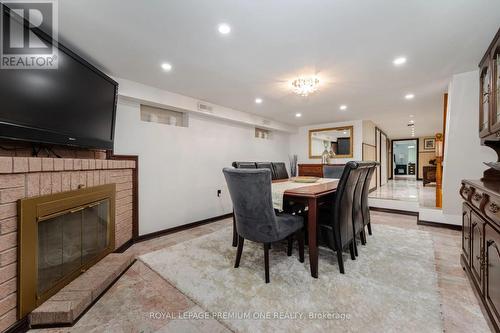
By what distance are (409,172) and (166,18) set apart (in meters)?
14.4

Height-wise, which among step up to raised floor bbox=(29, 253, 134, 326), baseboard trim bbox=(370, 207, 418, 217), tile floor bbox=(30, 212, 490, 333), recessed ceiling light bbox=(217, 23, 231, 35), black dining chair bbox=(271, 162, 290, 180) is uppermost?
recessed ceiling light bbox=(217, 23, 231, 35)

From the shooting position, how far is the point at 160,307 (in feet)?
5.02

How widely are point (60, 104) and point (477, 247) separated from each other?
139 inches

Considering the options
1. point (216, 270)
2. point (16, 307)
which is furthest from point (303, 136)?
point (16, 307)

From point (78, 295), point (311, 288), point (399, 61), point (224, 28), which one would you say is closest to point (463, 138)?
point (399, 61)

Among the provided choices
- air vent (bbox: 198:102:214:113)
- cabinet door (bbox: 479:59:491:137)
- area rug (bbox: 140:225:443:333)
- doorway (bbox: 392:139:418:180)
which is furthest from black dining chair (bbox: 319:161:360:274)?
doorway (bbox: 392:139:418:180)

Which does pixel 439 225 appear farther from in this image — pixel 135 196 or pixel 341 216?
pixel 135 196

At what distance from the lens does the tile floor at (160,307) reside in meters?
1.33

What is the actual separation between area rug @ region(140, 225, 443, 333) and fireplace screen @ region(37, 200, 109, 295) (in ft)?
1.81

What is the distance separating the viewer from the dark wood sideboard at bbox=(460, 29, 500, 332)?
124cm

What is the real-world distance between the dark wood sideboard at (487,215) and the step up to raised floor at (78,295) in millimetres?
2667

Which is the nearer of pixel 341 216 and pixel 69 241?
pixel 69 241

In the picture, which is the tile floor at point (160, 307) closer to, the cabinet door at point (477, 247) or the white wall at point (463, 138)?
the cabinet door at point (477, 247)

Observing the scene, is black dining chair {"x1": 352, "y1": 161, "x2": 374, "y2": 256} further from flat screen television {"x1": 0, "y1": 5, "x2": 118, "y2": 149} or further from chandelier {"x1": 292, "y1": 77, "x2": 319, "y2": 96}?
flat screen television {"x1": 0, "y1": 5, "x2": 118, "y2": 149}
